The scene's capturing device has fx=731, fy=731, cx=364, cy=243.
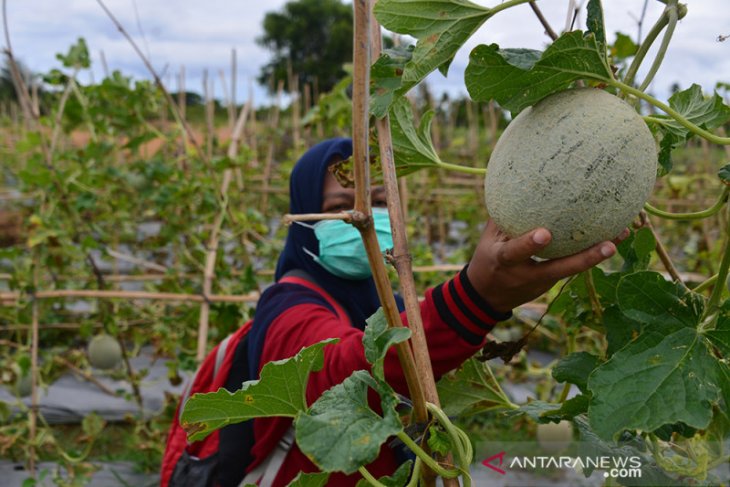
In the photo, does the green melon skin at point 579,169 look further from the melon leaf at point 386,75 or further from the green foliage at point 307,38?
the green foliage at point 307,38

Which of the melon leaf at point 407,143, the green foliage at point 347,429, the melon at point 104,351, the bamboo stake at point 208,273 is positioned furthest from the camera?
the melon at point 104,351

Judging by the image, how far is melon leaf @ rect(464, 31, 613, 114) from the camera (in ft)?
2.25

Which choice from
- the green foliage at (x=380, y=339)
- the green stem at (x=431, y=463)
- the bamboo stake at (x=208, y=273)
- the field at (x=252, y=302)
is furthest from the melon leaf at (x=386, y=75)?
the bamboo stake at (x=208, y=273)

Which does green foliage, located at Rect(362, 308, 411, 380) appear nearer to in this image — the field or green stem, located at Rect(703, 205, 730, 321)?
the field

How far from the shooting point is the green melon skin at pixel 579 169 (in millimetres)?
708

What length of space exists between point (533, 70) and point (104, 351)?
10.9 ft

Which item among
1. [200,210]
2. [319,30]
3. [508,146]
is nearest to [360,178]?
[508,146]

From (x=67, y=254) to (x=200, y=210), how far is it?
621 millimetres

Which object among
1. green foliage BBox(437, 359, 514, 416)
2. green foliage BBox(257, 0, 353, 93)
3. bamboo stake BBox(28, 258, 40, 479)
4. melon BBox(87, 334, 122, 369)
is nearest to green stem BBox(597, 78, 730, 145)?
green foliage BBox(437, 359, 514, 416)

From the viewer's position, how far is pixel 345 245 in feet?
5.22

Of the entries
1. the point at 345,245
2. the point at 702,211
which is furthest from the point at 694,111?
the point at 345,245

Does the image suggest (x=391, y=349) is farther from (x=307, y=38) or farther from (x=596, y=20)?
(x=307, y=38)

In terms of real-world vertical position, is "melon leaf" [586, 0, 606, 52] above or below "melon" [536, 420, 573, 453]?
above

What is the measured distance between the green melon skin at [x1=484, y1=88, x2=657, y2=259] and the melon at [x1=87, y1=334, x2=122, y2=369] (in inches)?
128
